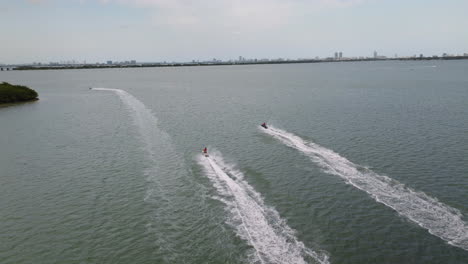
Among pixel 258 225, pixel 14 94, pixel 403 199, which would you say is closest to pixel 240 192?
pixel 258 225

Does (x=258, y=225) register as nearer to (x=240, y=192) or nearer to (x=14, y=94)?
(x=240, y=192)

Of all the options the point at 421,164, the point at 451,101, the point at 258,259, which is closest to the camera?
the point at 258,259

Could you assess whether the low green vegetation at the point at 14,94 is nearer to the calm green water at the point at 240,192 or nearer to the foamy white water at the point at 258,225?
the calm green water at the point at 240,192

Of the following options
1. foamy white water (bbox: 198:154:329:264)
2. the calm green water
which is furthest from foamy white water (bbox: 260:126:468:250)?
foamy white water (bbox: 198:154:329:264)

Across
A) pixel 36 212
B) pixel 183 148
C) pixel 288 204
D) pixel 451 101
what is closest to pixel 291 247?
pixel 288 204

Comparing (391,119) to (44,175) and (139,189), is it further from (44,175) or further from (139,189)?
(44,175)

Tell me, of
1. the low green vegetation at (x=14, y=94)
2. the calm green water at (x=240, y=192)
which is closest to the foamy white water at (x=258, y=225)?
the calm green water at (x=240, y=192)
